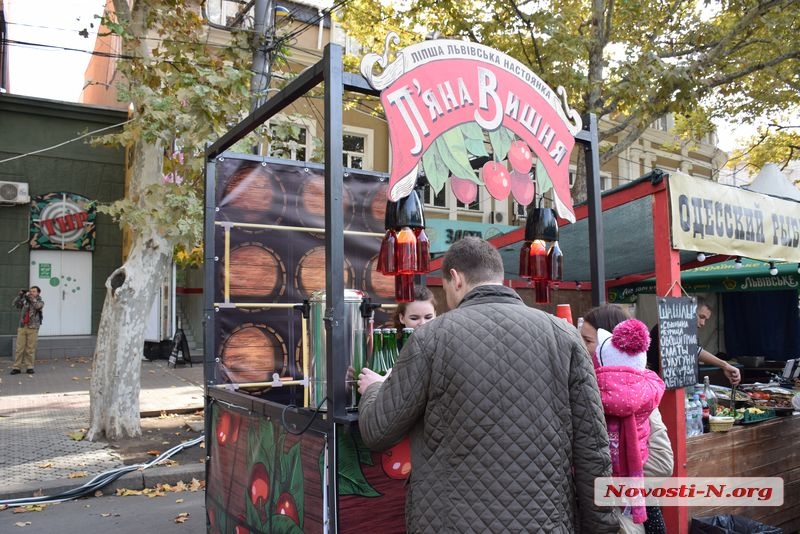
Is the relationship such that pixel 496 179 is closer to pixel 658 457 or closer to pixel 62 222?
pixel 658 457

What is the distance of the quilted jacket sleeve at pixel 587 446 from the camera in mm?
2186

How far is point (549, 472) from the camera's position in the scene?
2084 millimetres

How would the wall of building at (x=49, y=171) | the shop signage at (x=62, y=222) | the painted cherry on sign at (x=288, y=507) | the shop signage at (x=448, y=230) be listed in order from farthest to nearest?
the shop signage at (x=448, y=230), the shop signage at (x=62, y=222), the wall of building at (x=49, y=171), the painted cherry on sign at (x=288, y=507)

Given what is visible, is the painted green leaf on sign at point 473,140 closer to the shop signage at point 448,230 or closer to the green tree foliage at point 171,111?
the green tree foliage at point 171,111

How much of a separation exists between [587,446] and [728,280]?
904cm

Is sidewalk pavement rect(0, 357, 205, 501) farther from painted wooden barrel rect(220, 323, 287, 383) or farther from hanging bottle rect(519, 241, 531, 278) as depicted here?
hanging bottle rect(519, 241, 531, 278)

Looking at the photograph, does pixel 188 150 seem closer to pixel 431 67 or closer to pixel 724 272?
pixel 431 67

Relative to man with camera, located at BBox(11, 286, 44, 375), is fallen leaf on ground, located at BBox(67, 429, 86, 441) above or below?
below

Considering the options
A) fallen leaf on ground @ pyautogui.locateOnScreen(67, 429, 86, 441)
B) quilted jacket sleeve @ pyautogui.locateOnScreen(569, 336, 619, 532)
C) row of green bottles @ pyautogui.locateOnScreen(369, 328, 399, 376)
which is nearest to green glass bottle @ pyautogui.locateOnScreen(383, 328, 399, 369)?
row of green bottles @ pyautogui.locateOnScreen(369, 328, 399, 376)

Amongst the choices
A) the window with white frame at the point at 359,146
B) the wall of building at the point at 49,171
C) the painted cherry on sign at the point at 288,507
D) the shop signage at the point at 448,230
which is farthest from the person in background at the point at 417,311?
the wall of building at the point at 49,171

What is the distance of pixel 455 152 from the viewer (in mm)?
2904

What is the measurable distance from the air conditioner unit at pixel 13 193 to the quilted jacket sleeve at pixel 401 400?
15.4 m

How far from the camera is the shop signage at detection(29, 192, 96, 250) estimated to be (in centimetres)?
1515

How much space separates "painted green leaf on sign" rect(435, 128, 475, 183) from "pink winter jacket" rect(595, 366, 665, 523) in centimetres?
116
